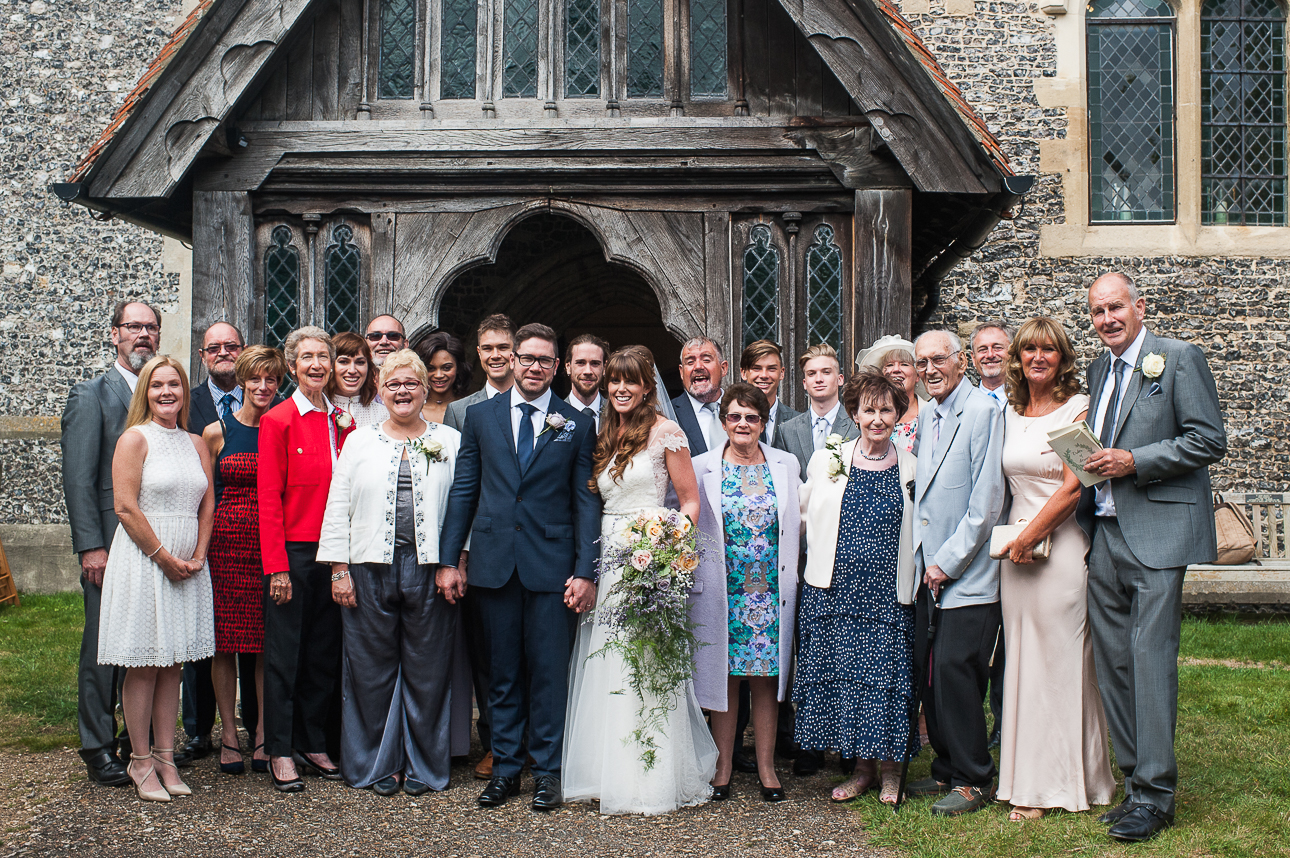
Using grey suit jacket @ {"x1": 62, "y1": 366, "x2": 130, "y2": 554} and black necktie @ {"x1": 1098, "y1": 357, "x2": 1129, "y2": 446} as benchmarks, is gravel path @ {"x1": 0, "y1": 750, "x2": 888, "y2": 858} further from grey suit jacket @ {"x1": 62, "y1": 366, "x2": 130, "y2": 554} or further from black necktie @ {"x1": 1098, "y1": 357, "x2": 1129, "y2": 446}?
black necktie @ {"x1": 1098, "y1": 357, "x2": 1129, "y2": 446}

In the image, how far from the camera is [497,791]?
4430 millimetres

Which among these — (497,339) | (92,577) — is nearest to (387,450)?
(497,339)

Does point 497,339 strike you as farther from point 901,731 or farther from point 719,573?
point 901,731

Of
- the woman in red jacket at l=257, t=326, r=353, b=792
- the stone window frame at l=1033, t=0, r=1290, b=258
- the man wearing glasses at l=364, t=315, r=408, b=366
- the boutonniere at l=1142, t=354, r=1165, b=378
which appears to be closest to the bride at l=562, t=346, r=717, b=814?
the woman in red jacket at l=257, t=326, r=353, b=792

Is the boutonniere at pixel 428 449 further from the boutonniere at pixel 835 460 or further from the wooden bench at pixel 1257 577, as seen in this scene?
the wooden bench at pixel 1257 577

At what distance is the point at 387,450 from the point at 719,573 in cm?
164

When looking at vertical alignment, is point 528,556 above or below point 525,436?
below

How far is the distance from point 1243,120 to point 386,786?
428 inches

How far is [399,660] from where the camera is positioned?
4.74m

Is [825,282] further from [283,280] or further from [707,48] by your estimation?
[283,280]

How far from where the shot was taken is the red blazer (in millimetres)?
4648

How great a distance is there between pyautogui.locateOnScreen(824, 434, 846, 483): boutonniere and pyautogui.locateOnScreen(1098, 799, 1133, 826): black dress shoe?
1709 millimetres

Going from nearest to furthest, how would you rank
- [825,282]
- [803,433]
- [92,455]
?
[92,455] → [803,433] → [825,282]

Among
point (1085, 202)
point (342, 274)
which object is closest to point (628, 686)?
point (342, 274)
